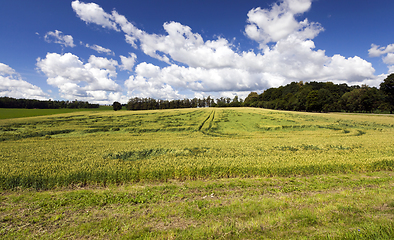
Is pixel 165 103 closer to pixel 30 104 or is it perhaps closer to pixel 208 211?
pixel 30 104

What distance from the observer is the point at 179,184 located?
34.5 ft

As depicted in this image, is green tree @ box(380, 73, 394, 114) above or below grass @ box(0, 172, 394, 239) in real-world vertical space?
above

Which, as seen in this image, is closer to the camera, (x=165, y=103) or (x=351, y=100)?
(x=351, y=100)

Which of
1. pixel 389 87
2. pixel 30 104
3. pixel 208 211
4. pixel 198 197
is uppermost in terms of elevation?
pixel 389 87

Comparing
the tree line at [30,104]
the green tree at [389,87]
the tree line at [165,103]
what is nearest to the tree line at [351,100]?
the green tree at [389,87]

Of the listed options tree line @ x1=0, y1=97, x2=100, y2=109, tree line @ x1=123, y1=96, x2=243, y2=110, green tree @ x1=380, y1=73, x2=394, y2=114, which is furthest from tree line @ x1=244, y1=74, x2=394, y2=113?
tree line @ x1=0, y1=97, x2=100, y2=109

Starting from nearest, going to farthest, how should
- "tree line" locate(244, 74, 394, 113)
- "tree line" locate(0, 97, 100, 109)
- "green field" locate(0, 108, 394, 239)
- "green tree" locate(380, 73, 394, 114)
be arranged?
"green field" locate(0, 108, 394, 239) < "green tree" locate(380, 73, 394, 114) < "tree line" locate(244, 74, 394, 113) < "tree line" locate(0, 97, 100, 109)

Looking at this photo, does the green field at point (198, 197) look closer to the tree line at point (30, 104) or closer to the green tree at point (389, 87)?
the green tree at point (389, 87)

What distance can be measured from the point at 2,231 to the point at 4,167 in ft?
27.5

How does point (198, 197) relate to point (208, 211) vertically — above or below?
below

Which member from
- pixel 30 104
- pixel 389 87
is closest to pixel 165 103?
pixel 30 104

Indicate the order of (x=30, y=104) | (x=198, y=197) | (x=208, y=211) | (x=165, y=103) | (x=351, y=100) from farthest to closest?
1. (x=165, y=103)
2. (x=30, y=104)
3. (x=351, y=100)
4. (x=198, y=197)
5. (x=208, y=211)

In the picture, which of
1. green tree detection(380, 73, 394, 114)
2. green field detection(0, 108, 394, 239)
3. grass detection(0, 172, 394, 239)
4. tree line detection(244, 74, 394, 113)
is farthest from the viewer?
tree line detection(244, 74, 394, 113)

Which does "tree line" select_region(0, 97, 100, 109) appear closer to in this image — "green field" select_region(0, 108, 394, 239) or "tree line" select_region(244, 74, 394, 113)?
"green field" select_region(0, 108, 394, 239)
